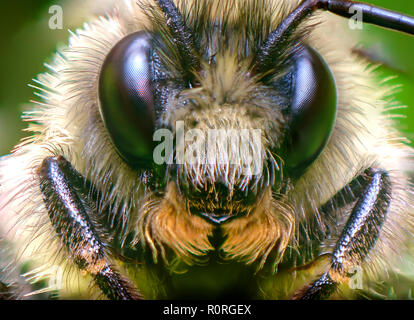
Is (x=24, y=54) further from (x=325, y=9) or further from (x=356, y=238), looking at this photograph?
(x=356, y=238)

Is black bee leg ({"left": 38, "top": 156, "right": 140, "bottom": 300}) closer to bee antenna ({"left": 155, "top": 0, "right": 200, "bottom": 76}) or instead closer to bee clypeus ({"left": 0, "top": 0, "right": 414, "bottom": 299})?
bee clypeus ({"left": 0, "top": 0, "right": 414, "bottom": 299})

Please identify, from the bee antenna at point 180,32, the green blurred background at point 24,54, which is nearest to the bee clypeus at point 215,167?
the bee antenna at point 180,32

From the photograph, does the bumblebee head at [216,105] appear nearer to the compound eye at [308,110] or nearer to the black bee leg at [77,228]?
the compound eye at [308,110]

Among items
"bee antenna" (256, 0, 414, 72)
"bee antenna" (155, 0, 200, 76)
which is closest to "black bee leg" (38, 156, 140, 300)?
"bee antenna" (155, 0, 200, 76)

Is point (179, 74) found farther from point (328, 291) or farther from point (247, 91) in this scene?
point (328, 291)

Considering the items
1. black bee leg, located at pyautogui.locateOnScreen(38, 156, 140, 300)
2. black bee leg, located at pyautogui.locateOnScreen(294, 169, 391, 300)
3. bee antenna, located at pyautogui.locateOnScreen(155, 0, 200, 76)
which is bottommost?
black bee leg, located at pyautogui.locateOnScreen(294, 169, 391, 300)
